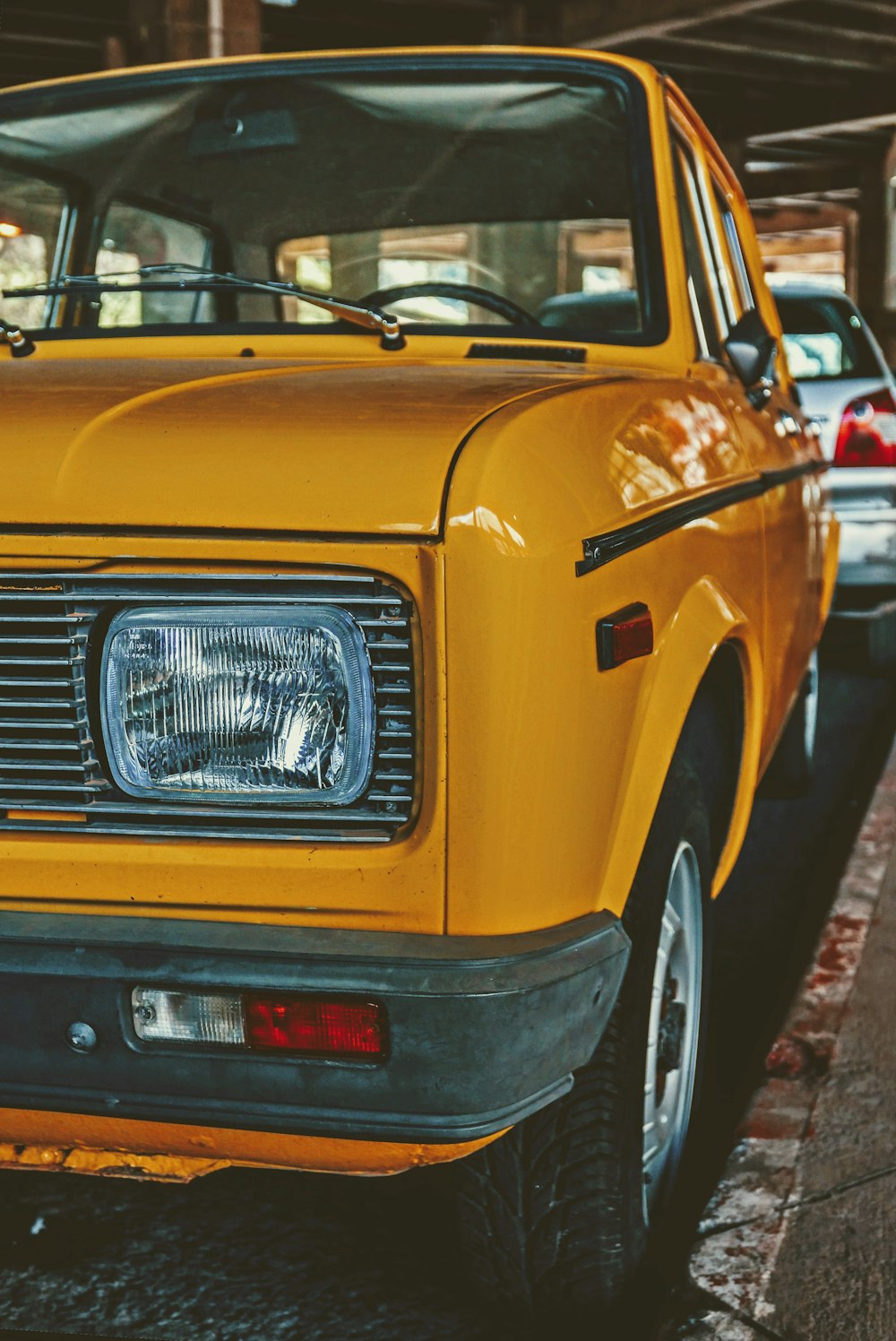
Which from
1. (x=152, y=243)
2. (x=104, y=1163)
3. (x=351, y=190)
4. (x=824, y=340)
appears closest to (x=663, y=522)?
(x=104, y=1163)

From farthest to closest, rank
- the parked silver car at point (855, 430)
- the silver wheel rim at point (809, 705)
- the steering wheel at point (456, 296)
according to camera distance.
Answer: the parked silver car at point (855, 430)
the silver wheel rim at point (809, 705)
the steering wheel at point (456, 296)

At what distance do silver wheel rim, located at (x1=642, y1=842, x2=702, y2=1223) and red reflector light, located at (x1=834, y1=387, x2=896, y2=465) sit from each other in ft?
15.5

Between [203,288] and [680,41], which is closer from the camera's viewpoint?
[203,288]

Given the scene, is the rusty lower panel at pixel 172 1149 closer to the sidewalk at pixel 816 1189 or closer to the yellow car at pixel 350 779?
the yellow car at pixel 350 779

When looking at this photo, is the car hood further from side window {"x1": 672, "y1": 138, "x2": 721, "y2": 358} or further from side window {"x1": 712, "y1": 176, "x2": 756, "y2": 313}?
side window {"x1": 712, "y1": 176, "x2": 756, "y2": 313}

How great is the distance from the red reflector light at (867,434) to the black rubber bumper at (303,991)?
18.1ft

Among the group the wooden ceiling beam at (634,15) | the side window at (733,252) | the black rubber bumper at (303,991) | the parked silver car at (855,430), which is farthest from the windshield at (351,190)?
the wooden ceiling beam at (634,15)

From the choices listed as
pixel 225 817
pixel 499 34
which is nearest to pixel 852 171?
pixel 499 34

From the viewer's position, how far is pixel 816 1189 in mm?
2441

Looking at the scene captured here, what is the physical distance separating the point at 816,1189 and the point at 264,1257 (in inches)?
35.4

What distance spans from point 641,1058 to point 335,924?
0.60 meters

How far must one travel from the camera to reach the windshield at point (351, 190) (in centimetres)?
294

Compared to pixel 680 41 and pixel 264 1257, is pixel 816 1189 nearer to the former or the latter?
pixel 264 1257

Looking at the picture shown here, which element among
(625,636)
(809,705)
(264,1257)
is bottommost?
(264,1257)
